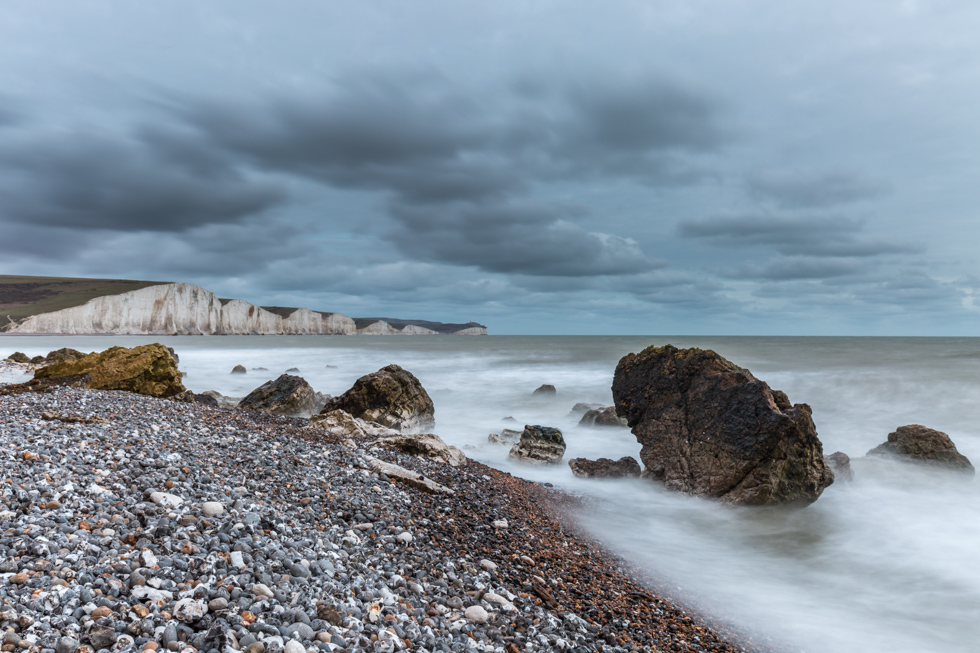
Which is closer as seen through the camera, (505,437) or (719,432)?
(719,432)

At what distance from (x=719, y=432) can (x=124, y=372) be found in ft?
44.6

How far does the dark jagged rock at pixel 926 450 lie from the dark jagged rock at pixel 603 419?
6.58m

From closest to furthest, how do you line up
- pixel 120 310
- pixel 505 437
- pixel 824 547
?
1. pixel 824 547
2. pixel 505 437
3. pixel 120 310

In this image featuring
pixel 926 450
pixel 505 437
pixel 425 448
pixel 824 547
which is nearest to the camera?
pixel 824 547

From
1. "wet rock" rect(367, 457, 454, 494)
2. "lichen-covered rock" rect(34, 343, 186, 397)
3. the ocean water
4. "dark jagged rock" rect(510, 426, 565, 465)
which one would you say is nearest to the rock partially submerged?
the ocean water

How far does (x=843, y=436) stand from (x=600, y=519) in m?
12.7

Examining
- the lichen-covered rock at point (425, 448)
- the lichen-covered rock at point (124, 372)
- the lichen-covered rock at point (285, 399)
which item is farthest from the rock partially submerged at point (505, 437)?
the lichen-covered rock at point (124, 372)

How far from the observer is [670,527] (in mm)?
8727

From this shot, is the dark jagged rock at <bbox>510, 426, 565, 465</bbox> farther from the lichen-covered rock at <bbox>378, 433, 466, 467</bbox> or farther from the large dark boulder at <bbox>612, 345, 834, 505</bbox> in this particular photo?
the lichen-covered rock at <bbox>378, 433, 466, 467</bbox>

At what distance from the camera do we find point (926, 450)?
12.2 metres

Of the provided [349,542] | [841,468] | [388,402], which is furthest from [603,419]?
[349,542]

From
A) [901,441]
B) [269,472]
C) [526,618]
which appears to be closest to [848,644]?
[526,618]

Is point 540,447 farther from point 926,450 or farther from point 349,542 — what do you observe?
point 926,450

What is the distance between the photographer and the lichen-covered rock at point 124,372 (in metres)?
12.5
